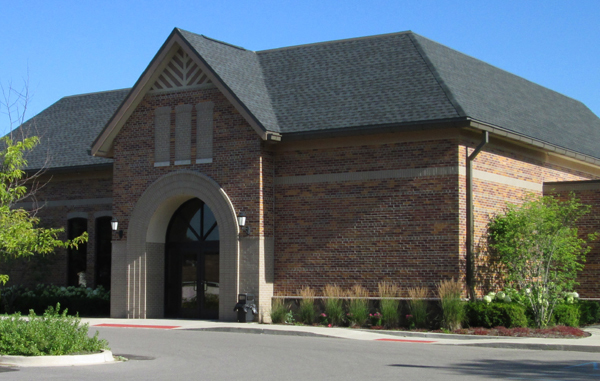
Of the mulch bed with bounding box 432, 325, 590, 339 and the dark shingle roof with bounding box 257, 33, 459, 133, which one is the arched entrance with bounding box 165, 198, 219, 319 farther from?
the mulch bed with bounding box 432, 325, 590, 339

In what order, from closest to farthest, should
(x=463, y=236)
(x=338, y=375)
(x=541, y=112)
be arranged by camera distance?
(x=338, y=375) → (x=463, y=236) → (x=541, y=112)

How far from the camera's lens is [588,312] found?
902 inches

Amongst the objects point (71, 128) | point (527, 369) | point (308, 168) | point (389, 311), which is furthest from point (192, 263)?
point (527, 369)

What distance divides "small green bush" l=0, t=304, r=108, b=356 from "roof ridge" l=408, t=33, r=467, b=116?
11806 mm

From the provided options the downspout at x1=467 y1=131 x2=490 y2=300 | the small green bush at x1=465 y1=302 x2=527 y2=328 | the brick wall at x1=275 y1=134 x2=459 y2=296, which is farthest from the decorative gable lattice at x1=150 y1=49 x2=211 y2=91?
the small green bush at x1=465 y1=302 x2=527 y2=328

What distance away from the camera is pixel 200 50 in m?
24.4

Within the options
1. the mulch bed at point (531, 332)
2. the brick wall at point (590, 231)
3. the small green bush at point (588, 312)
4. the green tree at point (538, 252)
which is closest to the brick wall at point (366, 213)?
the green tree at point (538, 252)

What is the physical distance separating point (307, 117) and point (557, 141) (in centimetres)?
912

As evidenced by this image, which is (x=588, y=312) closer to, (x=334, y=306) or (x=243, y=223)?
(x=334, y=306)

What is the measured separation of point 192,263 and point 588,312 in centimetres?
1240

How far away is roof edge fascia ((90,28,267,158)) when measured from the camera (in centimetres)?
2327

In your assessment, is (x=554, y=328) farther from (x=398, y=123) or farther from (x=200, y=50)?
(x=200, y=50)

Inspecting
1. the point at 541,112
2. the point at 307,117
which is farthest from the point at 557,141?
the point at 307,117

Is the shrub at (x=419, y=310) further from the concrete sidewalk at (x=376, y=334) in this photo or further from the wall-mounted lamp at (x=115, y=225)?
the wall-mounted lamp at (x=115, y=225)
